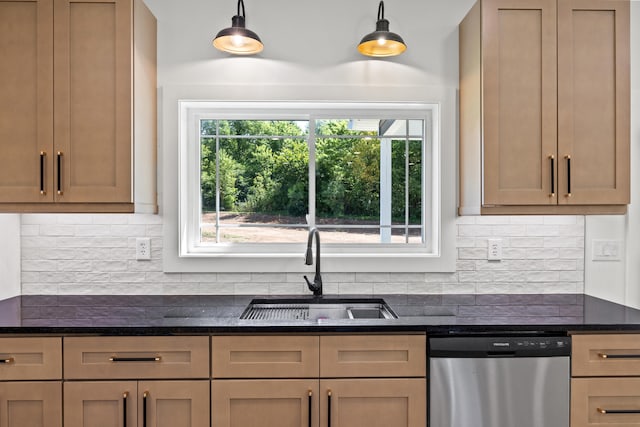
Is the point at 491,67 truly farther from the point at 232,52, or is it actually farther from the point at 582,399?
the point at 582,399

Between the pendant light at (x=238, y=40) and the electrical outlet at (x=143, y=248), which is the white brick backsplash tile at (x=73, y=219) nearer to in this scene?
the electrical outlet at (x=143, y=248)

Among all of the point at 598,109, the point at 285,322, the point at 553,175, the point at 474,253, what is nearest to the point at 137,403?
the point at 285,322

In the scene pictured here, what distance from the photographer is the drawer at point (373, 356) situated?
5.57ft

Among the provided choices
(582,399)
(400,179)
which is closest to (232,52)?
(400,179)

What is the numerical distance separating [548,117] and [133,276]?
2297 millimetres

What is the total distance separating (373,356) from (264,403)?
1.57 feet

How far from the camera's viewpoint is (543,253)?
2.38m

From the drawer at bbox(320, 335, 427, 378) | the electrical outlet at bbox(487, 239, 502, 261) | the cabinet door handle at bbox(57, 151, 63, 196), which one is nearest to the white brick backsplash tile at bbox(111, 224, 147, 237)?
the cabinet door handle at bbox(57, 151, 63, 196)

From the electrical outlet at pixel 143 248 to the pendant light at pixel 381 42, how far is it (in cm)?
155

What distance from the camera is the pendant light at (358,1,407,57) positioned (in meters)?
2.02

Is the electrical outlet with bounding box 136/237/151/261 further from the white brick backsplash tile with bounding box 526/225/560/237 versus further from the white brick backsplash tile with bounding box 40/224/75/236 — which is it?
the white brick backsplash tile with bounding box 526/225/560/237

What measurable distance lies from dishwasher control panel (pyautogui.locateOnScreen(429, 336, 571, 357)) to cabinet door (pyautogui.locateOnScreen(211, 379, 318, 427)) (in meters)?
0.53

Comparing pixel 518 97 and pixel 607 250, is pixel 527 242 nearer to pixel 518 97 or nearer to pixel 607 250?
pixel 607 250

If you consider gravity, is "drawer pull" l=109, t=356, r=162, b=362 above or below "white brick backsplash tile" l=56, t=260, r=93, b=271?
below
